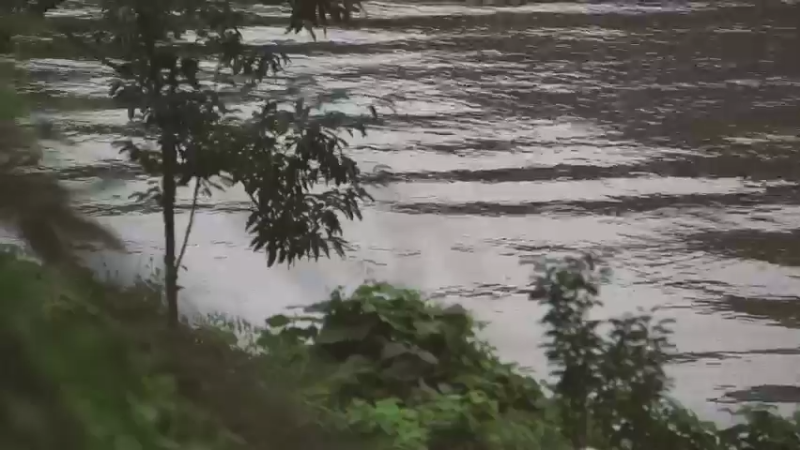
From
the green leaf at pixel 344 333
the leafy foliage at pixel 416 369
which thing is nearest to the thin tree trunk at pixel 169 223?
the leafy foliage at pixel 416 369

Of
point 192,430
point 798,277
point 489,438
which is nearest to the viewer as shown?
point 192,430

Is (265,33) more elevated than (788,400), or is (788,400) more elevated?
(265,33)

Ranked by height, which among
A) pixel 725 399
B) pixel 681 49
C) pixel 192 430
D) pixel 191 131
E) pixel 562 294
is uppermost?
pixel 681 49

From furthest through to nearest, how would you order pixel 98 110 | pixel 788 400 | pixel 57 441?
pixel 788 400
pixel 98 110
pixel 57 441

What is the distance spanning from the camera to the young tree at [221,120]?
169 cm

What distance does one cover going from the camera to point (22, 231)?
2.29ft

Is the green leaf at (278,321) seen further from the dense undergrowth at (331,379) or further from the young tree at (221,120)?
the young tree at (221,120)

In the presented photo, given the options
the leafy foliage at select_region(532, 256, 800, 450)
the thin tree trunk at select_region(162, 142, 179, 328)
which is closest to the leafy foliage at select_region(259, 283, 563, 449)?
the leafy foliage at select_region(532, 256, 800, 450)

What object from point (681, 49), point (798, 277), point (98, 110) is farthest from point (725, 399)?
point (98, 110)

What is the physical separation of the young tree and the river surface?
412 millimetres

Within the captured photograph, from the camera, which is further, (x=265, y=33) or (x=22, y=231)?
(x=265, y=33)

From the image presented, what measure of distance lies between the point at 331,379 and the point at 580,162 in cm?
98

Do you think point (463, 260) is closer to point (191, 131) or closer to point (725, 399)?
point (725, 399)

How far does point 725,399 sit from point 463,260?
0.77 meters
